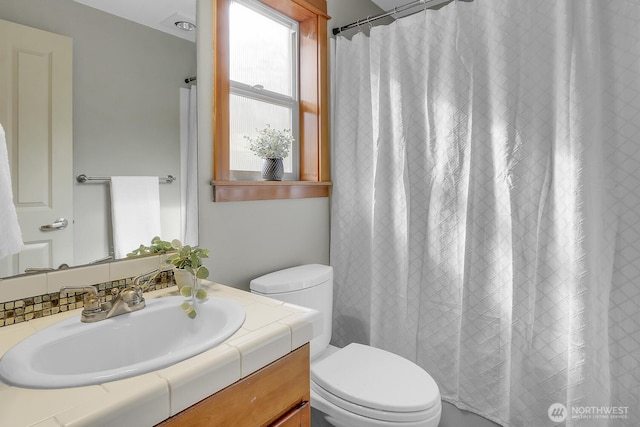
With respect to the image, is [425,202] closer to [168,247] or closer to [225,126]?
[225,126]

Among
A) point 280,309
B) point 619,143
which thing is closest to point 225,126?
point 280,309

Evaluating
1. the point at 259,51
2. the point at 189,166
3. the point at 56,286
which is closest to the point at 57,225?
the point at 56,286

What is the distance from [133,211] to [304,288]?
739 mm

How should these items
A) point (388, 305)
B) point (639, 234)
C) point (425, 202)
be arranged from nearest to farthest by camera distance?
point (639, 234)
point (425, 202)
point (388, 305)

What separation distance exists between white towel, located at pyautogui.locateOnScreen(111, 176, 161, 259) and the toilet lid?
796 millimetres

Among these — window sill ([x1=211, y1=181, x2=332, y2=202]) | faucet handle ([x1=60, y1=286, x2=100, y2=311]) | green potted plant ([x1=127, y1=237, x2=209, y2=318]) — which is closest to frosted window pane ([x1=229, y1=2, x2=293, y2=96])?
window sill ([x1=211, y1=181, x2=332, y2=202])

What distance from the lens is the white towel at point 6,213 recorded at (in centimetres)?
81

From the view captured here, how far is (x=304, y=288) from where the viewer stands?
1.58 metres

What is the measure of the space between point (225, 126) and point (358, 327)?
1242 millimetres

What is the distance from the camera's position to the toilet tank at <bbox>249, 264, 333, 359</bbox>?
1.52 m

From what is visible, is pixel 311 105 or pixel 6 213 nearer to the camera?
pixel 6 213

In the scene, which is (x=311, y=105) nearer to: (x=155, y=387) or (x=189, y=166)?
(x=189, y=166)

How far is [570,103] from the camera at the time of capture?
1366 mm

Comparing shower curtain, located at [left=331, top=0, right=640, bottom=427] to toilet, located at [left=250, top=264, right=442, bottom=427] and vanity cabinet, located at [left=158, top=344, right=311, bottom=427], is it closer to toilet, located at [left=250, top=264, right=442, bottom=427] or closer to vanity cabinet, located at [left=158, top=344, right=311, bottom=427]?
toilet, located at [left=250, top=264, right=442, bottom=427]
